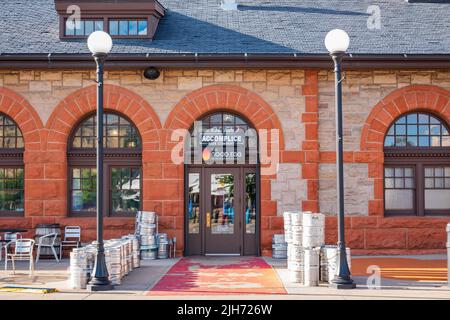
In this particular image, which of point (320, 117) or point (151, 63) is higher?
point (151, 63)

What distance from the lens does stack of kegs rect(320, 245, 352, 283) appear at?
11.7m

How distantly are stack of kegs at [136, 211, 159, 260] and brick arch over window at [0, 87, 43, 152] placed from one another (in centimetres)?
354

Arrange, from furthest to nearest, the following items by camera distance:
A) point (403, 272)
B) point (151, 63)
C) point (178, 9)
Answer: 1. point (178, 9)
2. point (151, 63)
3. point (403, 272)

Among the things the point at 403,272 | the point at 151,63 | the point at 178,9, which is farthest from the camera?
the point at 178,9

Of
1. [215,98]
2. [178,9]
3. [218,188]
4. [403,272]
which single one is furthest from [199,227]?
[178,9]

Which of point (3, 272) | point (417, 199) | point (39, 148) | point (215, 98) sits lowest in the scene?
point (3, 272)

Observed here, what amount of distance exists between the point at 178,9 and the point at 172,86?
3.97 m

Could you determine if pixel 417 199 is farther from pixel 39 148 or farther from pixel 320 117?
pixel 39 148

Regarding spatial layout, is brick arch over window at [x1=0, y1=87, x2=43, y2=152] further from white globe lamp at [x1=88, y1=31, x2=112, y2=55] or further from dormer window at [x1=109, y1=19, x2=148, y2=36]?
white globe lamp at [x1=88, y1=31, x2=112, y2=55]

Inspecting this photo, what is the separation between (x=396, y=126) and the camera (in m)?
17.6

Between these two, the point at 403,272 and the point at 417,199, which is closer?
the point at 403,272

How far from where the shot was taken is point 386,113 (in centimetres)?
1731

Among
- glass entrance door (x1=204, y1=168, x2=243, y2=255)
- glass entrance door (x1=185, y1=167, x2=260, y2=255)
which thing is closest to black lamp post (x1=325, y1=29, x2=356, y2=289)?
glass entrance door (x1=185, y1=167, x2=260, y2=255)

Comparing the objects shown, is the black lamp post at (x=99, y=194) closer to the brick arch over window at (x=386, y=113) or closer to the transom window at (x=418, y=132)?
the brick arch over window at (x=386, y=113)
